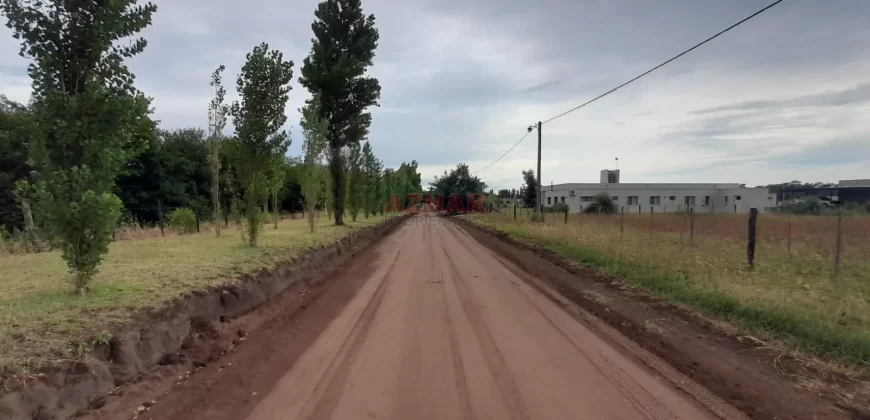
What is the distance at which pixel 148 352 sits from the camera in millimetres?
5230

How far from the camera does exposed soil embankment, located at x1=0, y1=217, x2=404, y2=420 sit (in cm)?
381

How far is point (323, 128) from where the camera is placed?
888 inches

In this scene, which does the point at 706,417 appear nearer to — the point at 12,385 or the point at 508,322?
the point at 508,322

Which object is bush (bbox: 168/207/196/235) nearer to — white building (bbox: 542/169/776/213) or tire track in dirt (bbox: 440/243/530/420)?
tire track in dirt (bbox: 440/243/530/420)

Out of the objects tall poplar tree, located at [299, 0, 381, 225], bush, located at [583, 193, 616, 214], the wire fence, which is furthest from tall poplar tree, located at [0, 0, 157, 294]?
bush, located at [583, 193, 616, 214]

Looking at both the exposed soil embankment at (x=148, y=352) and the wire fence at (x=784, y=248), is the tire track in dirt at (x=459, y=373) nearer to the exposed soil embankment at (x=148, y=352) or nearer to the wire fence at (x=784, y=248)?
the exposed soil embankment at (x=148, y=352)

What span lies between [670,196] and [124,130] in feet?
215

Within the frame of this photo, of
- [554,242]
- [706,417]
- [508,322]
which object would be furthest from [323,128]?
[706,417]

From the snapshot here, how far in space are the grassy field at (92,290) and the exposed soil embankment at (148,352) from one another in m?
0.21

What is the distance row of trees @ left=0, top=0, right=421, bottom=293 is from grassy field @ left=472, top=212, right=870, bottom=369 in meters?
9.01

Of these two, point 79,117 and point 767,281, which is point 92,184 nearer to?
point 79,117

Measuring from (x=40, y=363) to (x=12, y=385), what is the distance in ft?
1.19

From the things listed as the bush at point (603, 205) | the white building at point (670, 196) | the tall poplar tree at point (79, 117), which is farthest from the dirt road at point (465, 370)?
the white building at point (670, 196)

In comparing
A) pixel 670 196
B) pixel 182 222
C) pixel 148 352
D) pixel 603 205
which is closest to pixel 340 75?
pixel 182 222
